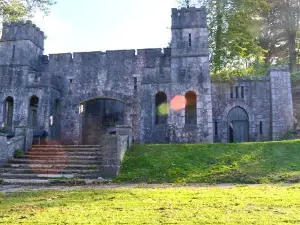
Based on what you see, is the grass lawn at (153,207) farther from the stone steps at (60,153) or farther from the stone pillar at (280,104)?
the stone pillar at (280,104)

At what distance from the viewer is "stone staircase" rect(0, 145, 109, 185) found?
520 inches

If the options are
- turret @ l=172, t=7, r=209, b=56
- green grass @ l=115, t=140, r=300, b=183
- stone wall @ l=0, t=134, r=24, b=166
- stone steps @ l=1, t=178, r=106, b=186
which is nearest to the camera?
stone steps @ l=1, t=178, r=106, b=186

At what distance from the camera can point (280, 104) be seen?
21.7m

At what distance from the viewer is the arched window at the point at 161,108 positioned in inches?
824

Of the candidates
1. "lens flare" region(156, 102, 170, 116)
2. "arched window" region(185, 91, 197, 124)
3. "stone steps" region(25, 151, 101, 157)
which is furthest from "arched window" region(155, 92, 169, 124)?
"stone steps" region(25, 151, 101, 157)

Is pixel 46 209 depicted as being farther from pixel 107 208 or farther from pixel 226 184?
pixel 226 184

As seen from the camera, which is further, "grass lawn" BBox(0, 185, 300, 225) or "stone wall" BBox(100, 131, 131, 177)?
"stone wall" BBox(100, 131, 131, 177)

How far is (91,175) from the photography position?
1400 cm

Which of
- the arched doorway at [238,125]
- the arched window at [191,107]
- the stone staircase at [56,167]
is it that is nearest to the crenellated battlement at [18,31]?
the stone staircase at [56,167]

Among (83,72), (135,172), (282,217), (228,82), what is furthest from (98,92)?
(282,217)

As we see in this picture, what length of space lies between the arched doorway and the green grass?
226 inches

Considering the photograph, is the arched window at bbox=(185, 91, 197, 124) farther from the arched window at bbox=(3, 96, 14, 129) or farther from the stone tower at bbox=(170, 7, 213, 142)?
the arched window at bbox=(3, 96, 14, 129)

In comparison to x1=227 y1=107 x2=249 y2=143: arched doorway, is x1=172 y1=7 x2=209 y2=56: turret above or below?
above

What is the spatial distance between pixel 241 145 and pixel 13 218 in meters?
12.0
